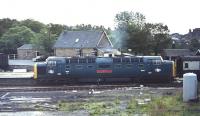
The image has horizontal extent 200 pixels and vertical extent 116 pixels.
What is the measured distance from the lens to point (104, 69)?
33.3 metres

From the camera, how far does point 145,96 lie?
2405 centimetres

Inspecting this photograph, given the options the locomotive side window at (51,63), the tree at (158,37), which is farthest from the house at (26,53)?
the locomotive side window at (51,63)

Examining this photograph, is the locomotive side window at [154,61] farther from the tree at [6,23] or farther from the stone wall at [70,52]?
the tree at [6,23]

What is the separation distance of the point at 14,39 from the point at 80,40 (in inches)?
1356

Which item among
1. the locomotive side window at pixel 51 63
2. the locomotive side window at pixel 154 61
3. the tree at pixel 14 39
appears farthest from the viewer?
the tree at pixel 14 39

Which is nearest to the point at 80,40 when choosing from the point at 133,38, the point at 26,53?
the point at 133,38

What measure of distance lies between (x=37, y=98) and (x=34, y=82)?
10.2 metres

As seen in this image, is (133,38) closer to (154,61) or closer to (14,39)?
(154,61)

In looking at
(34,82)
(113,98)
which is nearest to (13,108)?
(113,98)

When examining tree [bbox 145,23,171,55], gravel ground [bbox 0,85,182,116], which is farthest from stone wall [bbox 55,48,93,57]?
gravel ground [bbox 0,85,182,116]

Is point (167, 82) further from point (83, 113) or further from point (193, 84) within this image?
point (83, 113)

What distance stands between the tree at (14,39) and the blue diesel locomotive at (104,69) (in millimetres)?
55720

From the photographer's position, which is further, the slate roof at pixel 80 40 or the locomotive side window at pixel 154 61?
the slate roof at pixel 80 40

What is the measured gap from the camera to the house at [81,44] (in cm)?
6662
